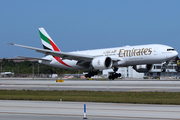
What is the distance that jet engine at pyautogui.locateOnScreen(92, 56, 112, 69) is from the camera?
51.5 meters

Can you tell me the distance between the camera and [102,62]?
51438 mm

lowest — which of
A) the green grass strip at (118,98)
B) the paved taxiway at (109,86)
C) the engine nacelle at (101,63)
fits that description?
the green grass strip at (118,98)

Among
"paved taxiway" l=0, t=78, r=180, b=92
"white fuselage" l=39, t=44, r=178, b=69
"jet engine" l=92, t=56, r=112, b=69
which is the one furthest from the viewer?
"jet engine" l=92, t=56, r=112, b=69

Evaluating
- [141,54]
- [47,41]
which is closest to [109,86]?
[141,54]

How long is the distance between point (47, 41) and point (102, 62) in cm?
1777

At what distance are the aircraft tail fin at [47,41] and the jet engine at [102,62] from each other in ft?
45.9

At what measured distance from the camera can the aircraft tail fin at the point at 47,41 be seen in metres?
64.2

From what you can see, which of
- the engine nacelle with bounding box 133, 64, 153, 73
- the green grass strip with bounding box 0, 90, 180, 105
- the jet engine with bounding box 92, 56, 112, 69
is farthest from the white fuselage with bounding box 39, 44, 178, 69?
the green grass strip with bounding box 0, 90, 180, 105

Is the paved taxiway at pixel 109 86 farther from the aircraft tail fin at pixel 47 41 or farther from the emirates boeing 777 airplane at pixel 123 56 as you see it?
the aircraft tail fin at pixel 47 41

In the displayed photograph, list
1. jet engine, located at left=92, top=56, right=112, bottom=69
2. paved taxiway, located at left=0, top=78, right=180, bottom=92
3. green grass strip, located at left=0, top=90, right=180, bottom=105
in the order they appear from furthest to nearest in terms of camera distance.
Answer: jet engine, located at left=92, top=56, right=112, bottom=69 < paved taxiway, located at left=0, top=78, right=180, bottom=92 < green grass strip, located at left=0, top=90, right=180, bottom=105

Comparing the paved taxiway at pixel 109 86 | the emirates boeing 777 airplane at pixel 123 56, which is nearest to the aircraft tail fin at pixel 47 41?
the emirates boeing 777 airplane at pixel 123 56

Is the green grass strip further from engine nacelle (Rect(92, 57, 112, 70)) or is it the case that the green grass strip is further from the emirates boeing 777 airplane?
engine nacelle (Rect(92, 57, 112, 70))

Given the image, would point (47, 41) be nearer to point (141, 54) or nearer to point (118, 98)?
point (141, 54)

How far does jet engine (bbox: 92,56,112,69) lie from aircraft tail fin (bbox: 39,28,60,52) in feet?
45.9
